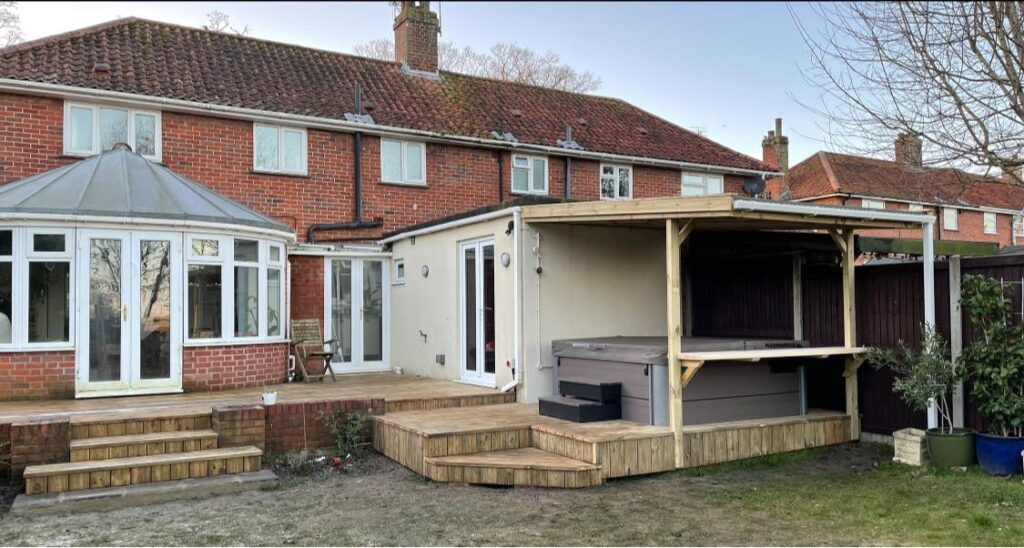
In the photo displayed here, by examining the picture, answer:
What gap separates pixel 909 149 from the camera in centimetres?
897

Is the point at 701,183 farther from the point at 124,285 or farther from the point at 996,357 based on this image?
the point at 124,285

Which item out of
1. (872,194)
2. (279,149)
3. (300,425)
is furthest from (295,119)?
(872,194)

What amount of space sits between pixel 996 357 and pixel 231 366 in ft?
29.4

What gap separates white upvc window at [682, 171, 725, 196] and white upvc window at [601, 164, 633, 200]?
157 centimetres

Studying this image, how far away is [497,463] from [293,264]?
21.7 ft

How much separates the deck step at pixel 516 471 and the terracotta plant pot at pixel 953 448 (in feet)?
11.3

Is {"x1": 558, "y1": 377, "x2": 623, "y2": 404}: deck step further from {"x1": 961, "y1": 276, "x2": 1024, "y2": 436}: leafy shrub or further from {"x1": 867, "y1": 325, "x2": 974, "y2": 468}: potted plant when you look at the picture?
{"x1": 961, "y1": 276, "x2": 1024, "y2": 436}: leafy shrub

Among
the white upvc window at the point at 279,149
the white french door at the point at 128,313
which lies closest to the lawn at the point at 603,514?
the white french door at the point at 128,313

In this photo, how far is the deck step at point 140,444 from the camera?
23.7 ft

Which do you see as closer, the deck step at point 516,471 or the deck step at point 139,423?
the deck step at point 516,471

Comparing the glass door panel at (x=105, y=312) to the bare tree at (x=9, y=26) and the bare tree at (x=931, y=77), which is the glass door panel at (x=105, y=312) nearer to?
the bare tree at (x=931, y=77)

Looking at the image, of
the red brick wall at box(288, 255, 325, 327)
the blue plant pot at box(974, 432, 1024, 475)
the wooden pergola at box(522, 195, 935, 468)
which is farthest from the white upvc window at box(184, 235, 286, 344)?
the blue plant pot at box(974, 432, 1024, 475)

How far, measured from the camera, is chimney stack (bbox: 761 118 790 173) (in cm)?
2525

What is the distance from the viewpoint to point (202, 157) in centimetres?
1253
